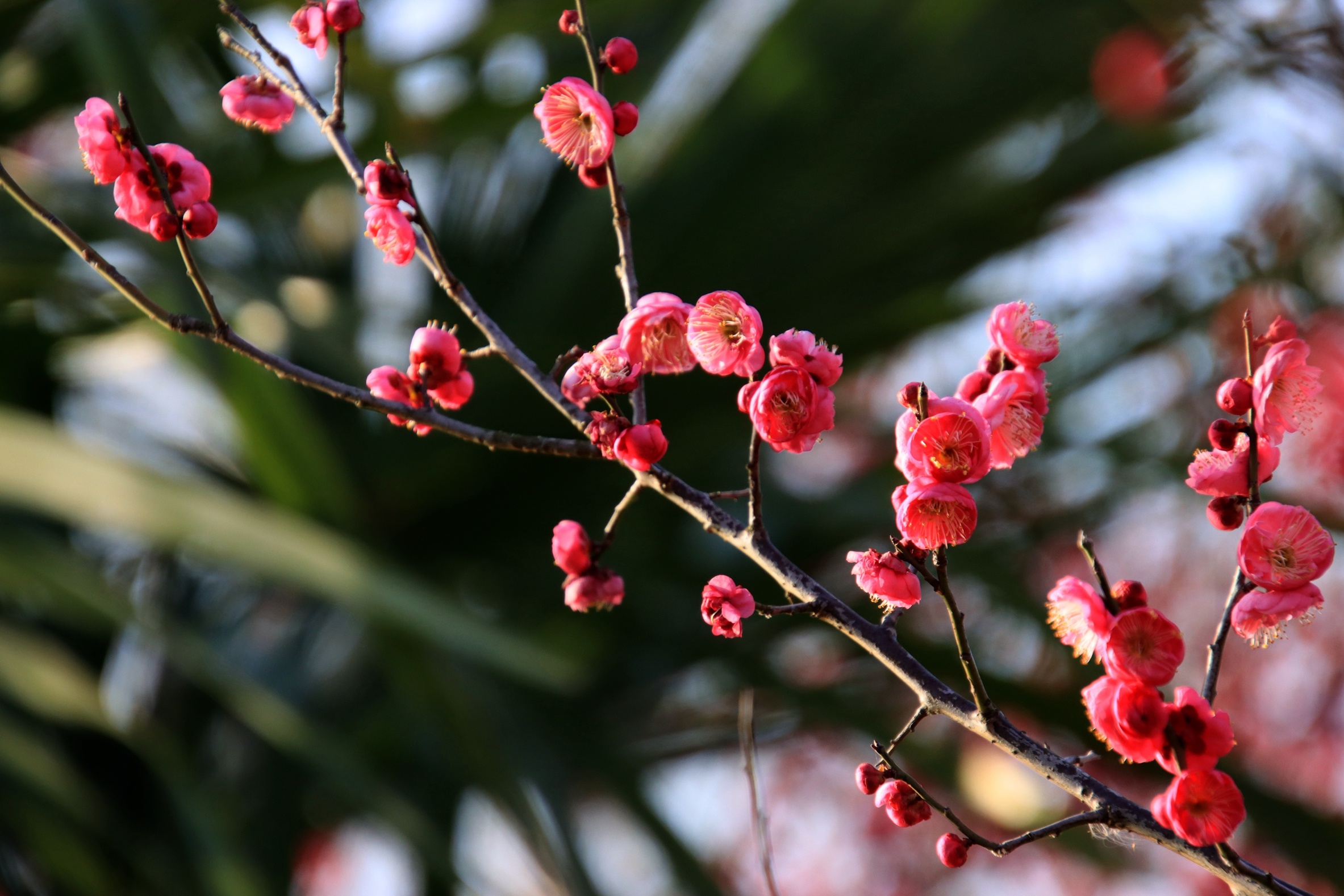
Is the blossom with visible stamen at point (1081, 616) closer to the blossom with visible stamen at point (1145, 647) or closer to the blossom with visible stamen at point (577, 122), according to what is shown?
the blossom with visible stamen at point (1145, 647)

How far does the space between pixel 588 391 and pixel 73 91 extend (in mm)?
1985

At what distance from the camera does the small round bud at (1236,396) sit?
52 cm

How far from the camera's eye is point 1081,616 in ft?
1.64

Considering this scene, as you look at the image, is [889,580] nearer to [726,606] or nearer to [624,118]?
[726,606]

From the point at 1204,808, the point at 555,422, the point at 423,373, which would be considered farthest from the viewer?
the point at 555,422

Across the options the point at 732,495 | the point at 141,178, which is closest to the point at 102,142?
the point at 141,178

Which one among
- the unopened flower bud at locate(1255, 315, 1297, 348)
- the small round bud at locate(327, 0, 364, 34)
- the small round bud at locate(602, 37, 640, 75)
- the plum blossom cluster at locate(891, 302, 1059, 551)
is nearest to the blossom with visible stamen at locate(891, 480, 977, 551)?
the plum blossom cluster at locate(891, 302, 1059, 551)

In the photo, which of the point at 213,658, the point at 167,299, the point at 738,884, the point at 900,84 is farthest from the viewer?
the point at 738,884

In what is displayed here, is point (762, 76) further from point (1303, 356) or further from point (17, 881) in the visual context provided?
point (17, 881)

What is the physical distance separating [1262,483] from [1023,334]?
137 mm

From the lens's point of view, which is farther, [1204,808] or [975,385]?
[975,385]

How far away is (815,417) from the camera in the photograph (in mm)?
513

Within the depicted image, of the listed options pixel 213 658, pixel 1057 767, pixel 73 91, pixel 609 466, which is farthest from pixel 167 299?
pixel 1057 767

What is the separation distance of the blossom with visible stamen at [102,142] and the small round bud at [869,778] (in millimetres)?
512
